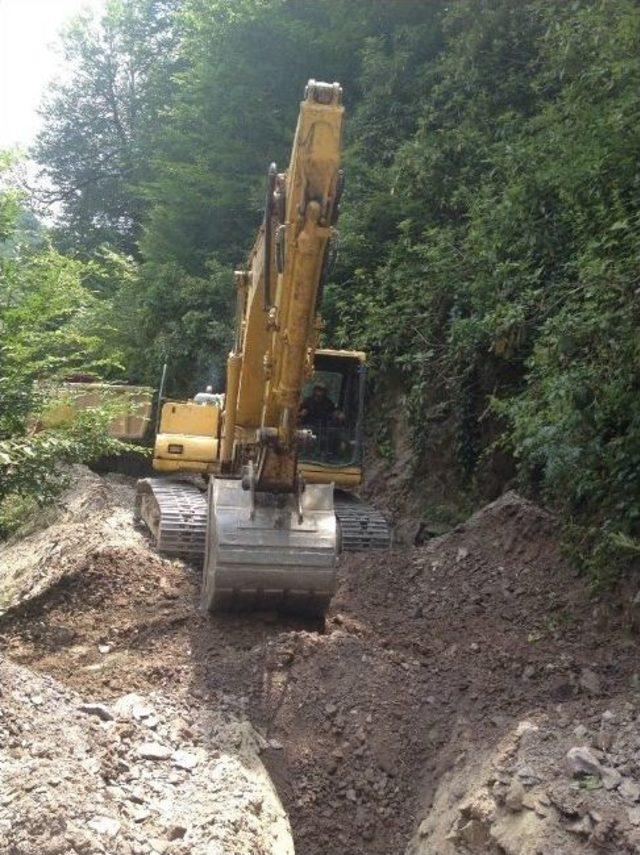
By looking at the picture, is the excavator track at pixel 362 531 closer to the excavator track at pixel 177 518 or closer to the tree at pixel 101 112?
the excavator track at pixel 177 518

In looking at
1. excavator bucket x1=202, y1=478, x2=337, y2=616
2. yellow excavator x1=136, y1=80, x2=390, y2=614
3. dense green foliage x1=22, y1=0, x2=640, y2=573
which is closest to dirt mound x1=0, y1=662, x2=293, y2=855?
excavator bucket x1=202, y1=478, x2=337, y2=616

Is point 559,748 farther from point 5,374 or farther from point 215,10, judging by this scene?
point 215,10

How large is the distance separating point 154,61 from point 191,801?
32.2 m

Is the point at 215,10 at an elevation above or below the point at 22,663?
above

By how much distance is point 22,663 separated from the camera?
6340 millimetres

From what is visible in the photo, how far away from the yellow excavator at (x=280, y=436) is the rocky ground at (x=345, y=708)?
0.40 metres

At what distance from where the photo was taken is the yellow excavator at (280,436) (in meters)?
5.45

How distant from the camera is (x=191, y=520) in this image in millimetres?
8031

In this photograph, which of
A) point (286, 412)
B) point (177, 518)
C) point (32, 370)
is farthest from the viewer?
point (32, 370)

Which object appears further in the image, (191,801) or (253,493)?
(253,493)

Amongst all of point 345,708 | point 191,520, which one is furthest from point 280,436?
point 191,520

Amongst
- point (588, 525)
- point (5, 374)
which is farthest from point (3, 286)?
point (588, 525)

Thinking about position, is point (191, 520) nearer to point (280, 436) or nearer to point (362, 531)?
point (362, 531)

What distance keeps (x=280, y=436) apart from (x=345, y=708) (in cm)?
185
